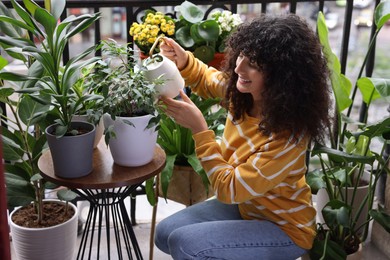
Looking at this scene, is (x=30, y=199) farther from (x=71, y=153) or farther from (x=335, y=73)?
(x=335, y=73)

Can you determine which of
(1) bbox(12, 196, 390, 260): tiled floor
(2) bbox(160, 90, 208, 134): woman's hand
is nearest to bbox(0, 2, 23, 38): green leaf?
(2) bbox(160, 90, 208, 134): woman's hand

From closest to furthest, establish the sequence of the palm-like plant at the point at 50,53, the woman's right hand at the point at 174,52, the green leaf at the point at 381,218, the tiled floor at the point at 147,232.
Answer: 1. the palm-like plant at the point at 50,53
2. the woman's right hand at the point at 174,52
3. the green leaf at the point at 381,218
4. the tiled floor at the point at 147,232

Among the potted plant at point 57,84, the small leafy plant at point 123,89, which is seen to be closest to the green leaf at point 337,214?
the small leafy plant at point 123,89

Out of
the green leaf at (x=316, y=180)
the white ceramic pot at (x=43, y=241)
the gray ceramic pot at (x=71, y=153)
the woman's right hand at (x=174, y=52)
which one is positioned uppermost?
the woman's right hand at (x=174, y=52)

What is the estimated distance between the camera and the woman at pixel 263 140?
5.16ft

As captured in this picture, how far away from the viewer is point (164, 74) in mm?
1611

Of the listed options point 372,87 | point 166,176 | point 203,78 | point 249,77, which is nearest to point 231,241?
point 166,176

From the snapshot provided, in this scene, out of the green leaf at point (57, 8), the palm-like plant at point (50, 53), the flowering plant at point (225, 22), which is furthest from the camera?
the flowering plant at point (225, 22)

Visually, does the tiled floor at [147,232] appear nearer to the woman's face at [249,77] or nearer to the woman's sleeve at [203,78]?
the woman's sleeve at [203,78]

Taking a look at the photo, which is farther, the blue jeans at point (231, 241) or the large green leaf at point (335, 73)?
the large green leaf at point (335, 73)

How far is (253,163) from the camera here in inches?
62.5

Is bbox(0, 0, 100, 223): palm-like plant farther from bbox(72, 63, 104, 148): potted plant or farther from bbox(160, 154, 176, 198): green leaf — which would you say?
bbox(160, 154, 176, 198): green leaf

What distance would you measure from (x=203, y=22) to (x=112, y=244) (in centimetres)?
103

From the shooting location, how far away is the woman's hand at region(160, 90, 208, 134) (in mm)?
1605
